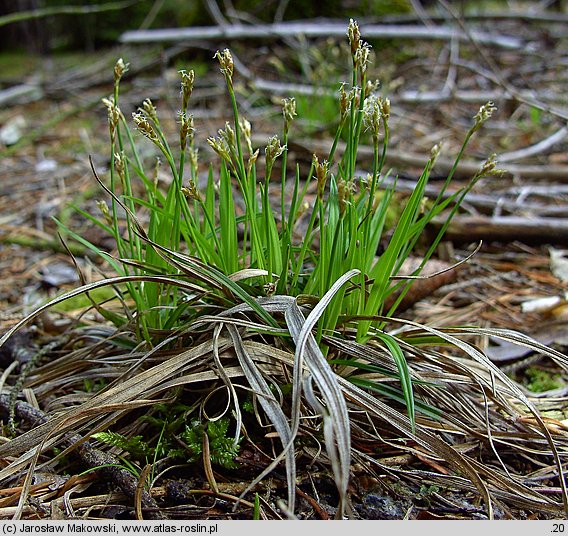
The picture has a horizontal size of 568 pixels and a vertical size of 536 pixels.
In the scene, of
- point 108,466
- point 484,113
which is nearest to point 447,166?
point 484,113

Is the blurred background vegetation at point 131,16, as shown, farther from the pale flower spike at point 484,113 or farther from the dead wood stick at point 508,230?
the pale flower spike at point 484,113

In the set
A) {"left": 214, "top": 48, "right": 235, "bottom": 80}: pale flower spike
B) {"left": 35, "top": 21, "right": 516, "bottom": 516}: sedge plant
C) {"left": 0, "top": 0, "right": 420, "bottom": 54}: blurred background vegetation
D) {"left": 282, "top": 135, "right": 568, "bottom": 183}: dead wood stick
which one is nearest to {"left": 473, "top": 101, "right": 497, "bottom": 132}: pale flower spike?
{"left": 35, "top": 21, "right": 516, "bottom": 516}: sedge plant

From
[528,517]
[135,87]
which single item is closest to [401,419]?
[528,517]

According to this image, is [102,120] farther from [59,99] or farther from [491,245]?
[491,245]

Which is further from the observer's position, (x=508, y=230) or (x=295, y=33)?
(x=295, y=33)

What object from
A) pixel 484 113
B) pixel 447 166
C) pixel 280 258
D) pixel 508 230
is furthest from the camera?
pixel 447 166

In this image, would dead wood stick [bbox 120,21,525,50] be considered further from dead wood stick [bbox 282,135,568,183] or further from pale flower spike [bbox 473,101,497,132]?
pale flower spike [bbox 473,101,497,132]

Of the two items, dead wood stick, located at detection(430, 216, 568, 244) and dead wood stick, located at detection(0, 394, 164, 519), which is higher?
dead wood stick, located at detection(0, 394, 164, 519)

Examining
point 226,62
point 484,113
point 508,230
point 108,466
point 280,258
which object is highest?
point 226,62

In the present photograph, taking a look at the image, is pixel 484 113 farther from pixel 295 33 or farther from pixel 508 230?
pixel 295 33
